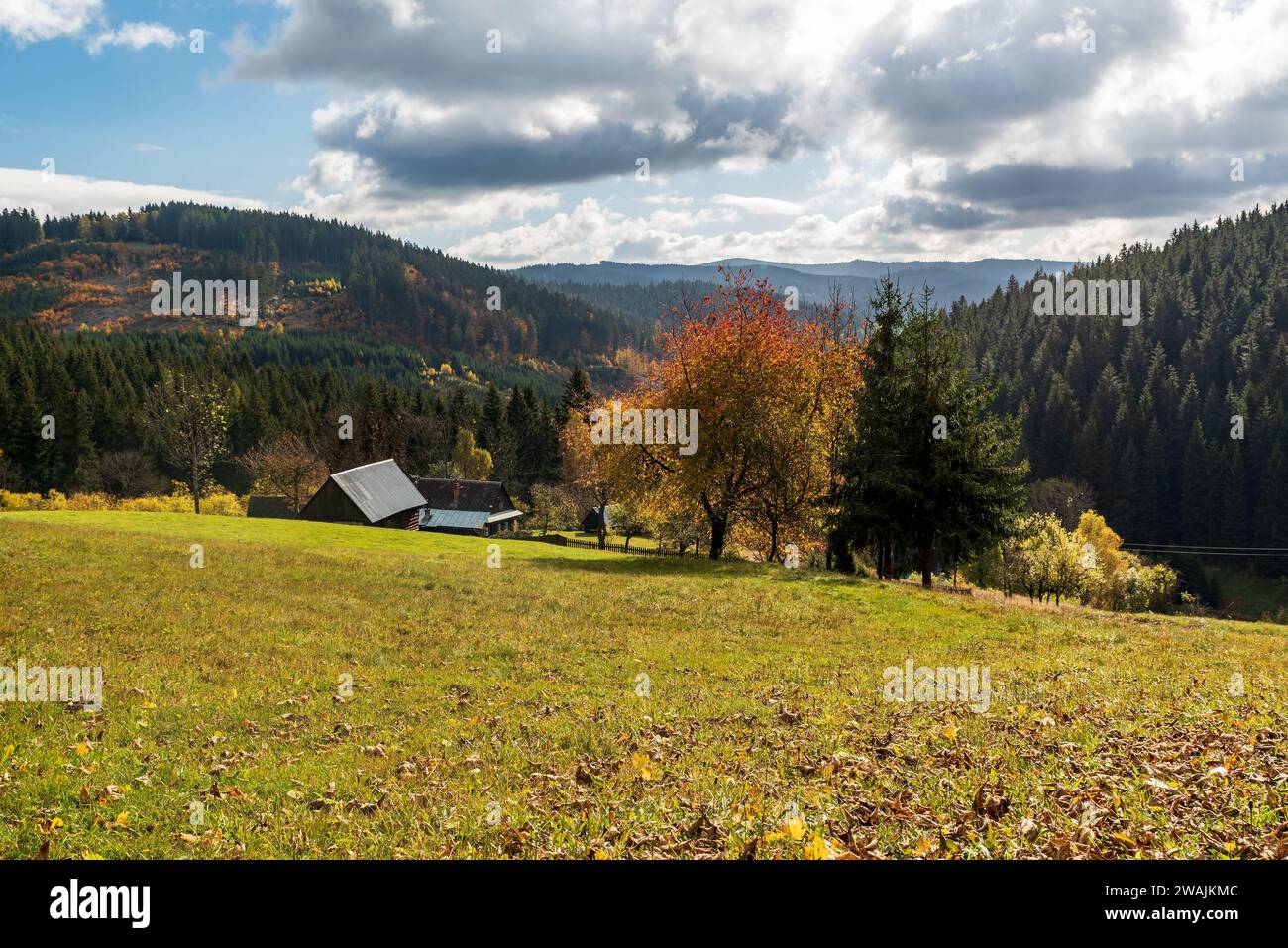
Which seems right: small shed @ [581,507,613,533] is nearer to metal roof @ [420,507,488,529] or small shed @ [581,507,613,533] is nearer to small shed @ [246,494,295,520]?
metal roof @ [420,507,488,529]

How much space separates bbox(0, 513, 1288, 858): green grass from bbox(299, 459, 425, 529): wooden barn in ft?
115

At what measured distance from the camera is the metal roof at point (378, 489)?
5628 cm

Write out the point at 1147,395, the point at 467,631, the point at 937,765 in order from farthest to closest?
the point at 1147,395 → the point at 467,631 → the point at 937,765

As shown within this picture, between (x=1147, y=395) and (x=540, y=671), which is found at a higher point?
(x=1147, y=395)

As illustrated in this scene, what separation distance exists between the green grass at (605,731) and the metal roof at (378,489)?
35.2m

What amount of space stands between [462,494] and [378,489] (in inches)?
748

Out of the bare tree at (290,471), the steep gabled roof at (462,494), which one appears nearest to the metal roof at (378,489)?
the steep gabled roof at (462,494)

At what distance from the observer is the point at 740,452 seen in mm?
35062

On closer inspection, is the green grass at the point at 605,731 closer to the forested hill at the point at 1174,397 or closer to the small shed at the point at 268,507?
the small shed at the point at 268,507

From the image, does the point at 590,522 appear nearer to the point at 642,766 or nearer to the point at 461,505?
the point at 461,505

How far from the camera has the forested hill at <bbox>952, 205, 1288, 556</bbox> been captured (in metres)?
122
